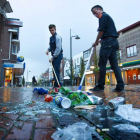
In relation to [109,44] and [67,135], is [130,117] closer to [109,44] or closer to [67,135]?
[67,135]

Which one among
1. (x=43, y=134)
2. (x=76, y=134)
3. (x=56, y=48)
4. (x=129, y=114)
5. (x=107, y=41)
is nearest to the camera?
(x=76, y=134)

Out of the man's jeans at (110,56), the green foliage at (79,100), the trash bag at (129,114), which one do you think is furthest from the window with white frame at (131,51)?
the trash bag at (129,114)

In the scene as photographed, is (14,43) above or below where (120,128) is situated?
above

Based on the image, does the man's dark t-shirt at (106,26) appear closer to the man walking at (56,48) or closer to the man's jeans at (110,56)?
the man's jeans at (110,56)

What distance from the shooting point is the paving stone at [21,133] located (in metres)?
0.90

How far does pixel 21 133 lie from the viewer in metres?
0.97

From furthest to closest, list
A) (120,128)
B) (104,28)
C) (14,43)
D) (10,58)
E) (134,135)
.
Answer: (14,43) < (10,58) < (104,28) < (120,128) < (134,135)

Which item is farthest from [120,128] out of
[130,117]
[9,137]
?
[9,137]

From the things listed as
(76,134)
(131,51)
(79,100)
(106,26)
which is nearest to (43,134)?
(76,134)

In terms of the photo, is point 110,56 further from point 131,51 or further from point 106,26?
point 131,51

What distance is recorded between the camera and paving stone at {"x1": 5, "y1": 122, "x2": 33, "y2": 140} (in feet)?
2.96

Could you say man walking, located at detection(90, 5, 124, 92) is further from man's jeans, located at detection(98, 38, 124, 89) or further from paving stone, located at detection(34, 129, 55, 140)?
paving stone, located at detection(34, 129, 55, 140)

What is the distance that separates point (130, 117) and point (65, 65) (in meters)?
50.4

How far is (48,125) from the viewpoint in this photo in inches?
45.2
